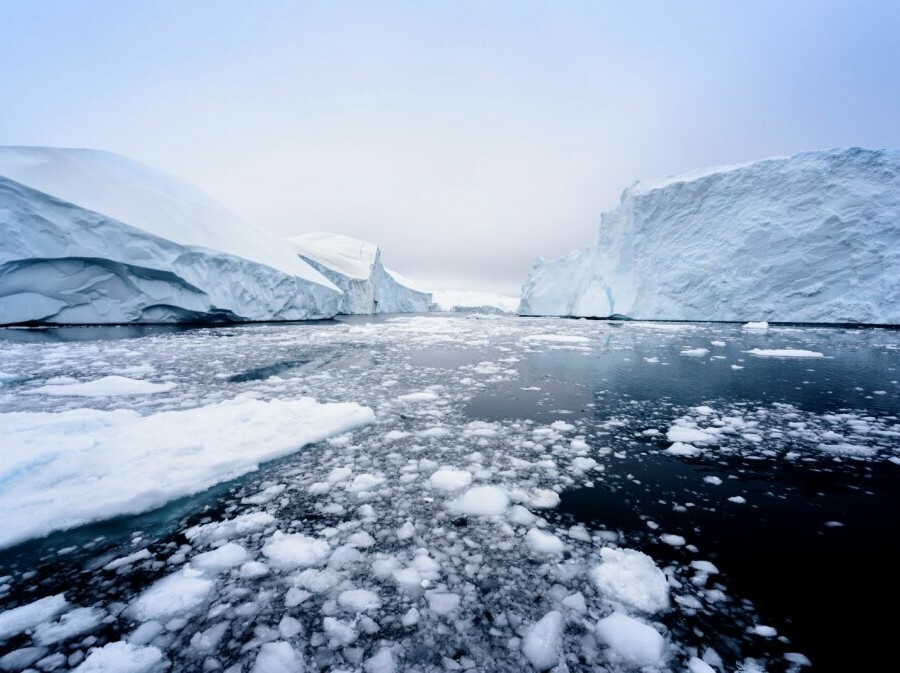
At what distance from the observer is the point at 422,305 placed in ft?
158

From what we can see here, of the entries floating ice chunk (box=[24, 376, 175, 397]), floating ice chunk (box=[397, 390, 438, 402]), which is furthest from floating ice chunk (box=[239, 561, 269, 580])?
floating ice chunk (box=[24, 376, 175, 397])

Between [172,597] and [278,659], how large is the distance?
519 millimetres

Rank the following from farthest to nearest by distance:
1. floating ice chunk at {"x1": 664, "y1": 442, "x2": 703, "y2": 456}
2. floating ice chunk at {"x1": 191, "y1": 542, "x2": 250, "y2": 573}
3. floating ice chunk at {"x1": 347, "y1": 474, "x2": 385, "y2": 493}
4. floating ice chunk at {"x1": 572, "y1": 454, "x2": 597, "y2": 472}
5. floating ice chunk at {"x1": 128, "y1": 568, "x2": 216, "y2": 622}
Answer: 1. floating ice chunk at {"x1": 664, "y1": 442, "x2": 703, "y2": 456}
2. floating ice chunk at {"x1": 572, "y1": 454, "x2": 597, "y2": 472}
3. floating ice chunk at {"x1": 347, "y1": 474, "x2": 385, "y2": 493}
4. floating ice chunk at {"x1": 191, "y1": 542, "x2": 250, "y2": 573}
5. floating ice chunk at {"x1": 128, "y1": 568, "x2": 216, "y2": 622}

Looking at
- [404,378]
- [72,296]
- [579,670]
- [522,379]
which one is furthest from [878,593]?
[72,296]

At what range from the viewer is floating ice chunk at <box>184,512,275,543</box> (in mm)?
1598

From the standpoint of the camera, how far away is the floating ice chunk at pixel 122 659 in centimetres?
98

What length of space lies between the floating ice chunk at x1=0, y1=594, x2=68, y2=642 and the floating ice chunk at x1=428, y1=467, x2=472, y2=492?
1461mm

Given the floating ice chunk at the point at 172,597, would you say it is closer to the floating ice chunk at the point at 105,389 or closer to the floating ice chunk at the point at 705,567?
the floating ice chunk at the point at 705,567

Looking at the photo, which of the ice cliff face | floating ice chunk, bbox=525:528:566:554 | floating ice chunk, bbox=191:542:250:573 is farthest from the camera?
the ice cliff face

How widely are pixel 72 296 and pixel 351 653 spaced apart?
1698 centimetres

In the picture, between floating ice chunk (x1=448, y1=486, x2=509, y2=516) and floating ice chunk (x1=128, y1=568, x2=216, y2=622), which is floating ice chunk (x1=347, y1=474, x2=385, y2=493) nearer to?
floating ice chunk (x1=448, y1=486, x2=509, y2=516)

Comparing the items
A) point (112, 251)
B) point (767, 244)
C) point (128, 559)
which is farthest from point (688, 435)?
point (767, 244)

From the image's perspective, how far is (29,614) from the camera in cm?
118

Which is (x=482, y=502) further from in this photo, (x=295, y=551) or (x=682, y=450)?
(x=682, y=450)
